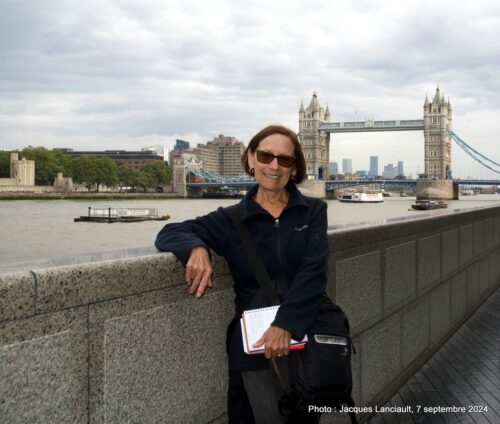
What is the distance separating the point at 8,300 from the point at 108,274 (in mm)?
371

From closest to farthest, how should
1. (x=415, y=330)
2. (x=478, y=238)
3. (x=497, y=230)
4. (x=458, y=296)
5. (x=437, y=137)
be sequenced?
1. (x=415, y=330)
2. (x=458, y=296)
3. (x=478, y=238)
4. (x=497, y=230)
5. (x=437, y=137)

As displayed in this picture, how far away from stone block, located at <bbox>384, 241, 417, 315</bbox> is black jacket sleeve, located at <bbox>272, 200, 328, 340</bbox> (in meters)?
1.92

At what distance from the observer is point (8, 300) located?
1.45m

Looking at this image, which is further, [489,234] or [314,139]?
[314,139]

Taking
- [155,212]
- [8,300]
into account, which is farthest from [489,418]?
[155,212]

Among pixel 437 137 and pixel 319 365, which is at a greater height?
pixel 437 137

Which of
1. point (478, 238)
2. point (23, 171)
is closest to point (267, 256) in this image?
point (478, 238)

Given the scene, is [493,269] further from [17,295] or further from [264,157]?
[17,295]

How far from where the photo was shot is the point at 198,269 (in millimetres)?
1986

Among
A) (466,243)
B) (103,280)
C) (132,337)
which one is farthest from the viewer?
(466,243)

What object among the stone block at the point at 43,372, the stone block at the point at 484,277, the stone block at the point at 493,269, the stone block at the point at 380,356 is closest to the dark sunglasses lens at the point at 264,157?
the stone block at the point at 43,372

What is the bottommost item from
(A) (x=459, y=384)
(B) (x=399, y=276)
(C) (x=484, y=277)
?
(A) (x=459, y=384)

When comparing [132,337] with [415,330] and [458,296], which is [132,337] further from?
[458,296]

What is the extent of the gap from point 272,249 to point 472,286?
517 centimetres
